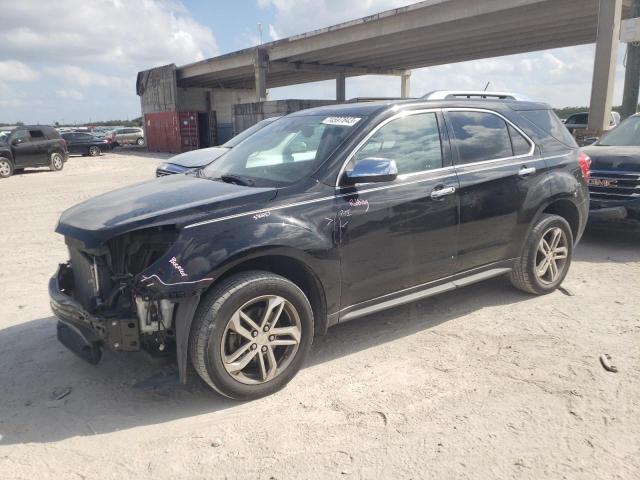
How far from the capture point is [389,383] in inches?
140

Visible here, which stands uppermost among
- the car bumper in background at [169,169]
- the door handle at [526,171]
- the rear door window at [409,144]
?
the rear door window at [409,144]

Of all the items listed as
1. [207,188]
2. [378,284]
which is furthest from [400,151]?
[207,188]

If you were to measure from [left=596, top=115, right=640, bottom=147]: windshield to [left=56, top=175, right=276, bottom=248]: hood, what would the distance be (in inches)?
261

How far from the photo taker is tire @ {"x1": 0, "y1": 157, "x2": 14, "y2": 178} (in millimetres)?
19281

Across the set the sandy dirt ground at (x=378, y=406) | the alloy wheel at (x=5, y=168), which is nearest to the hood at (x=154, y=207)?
the sandy dirt ground at (x=378, y=406)

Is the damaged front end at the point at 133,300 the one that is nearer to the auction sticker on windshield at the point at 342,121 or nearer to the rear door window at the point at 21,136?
the auction sticker on windshield at the point at 342,121

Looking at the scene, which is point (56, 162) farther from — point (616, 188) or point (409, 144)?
point (409, 144)

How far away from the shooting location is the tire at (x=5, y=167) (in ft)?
63.3

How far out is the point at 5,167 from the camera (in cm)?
1941

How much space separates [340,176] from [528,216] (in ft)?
6.81

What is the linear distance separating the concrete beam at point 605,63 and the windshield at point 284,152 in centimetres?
1432

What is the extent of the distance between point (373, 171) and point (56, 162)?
21.3m

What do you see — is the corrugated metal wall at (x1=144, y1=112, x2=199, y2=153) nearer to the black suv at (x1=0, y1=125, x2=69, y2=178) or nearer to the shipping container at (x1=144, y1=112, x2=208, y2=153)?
the shipping container at (x1=144, y1=112, x2=208, y2=153)

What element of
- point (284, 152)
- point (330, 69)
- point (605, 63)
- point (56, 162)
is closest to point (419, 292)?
point (284, 152)
